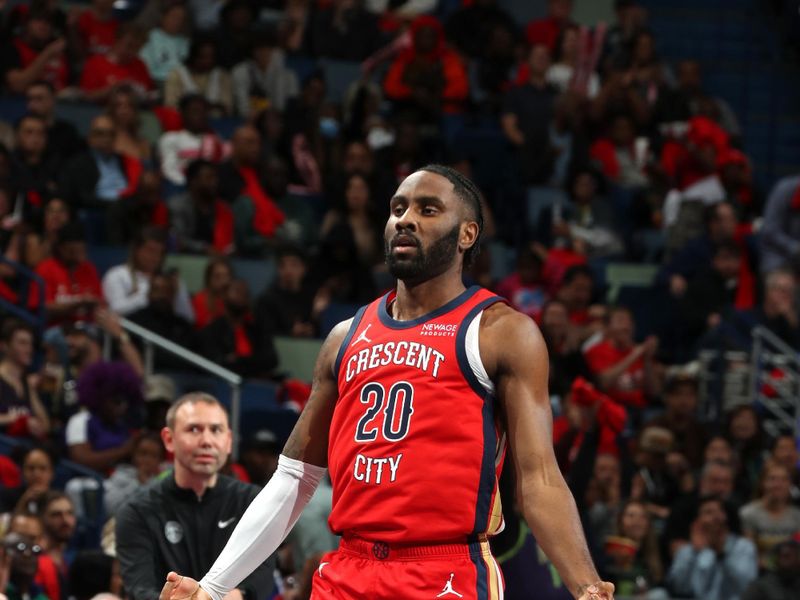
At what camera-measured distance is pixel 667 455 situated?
39.7 feet

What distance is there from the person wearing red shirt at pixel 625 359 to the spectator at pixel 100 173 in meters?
3.99

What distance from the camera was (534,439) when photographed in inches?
170

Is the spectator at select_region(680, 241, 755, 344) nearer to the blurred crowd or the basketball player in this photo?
the blurred crowd

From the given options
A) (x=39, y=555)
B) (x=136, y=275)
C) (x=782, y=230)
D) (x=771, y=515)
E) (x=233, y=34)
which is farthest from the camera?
(x=233, y=34)

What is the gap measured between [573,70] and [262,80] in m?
3.35

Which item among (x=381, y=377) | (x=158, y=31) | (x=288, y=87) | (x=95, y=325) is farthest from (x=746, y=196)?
(x=381, y=377)

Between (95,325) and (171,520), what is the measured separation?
576 centimetres

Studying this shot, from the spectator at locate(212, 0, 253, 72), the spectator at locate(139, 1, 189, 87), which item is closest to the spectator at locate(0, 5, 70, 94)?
the spectator at locate(139, 1, 189, 87)

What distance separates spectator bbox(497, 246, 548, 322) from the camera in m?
13.6

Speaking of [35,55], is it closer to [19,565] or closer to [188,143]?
[188,143]

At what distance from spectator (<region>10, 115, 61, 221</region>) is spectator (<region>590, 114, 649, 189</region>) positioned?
18.6ft

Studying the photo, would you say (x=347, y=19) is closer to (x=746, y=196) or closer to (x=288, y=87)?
(x=288, y=87)

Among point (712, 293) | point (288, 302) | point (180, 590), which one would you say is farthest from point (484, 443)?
point (712, 293)

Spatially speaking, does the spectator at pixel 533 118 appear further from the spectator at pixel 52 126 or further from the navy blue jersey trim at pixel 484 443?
the navy blue jersey trim at pixel 484 443
